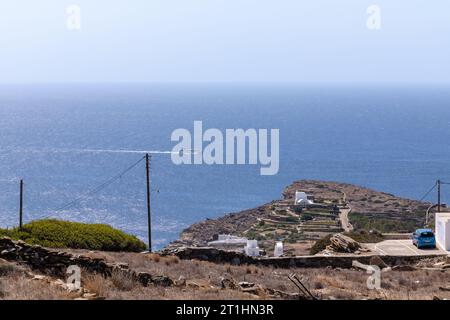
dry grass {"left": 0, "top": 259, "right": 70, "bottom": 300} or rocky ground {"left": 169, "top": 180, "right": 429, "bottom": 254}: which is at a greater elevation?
dry grass {"left": 0, "top": 259, "right": 70, "bottom": 300}

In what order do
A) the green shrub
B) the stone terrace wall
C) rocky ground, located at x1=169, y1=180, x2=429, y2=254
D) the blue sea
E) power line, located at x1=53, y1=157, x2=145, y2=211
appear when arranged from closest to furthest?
the stone terrace wall < the green shrub < rocky ground, located at x1=169, y1=180, x2=429, y2=254 < power line, located at x1=53, y1=157, x2=145, y2=211 < the blue sea

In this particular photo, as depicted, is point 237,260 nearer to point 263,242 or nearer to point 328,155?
point 263,242

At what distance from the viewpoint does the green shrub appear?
21.6 m

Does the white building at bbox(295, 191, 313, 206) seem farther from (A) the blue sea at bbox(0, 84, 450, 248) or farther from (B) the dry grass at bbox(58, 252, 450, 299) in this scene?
(B) the dry grass at bbox(58, 252, 450, 299)

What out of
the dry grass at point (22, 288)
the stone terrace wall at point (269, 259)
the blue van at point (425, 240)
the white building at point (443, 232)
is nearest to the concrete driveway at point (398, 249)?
the blue van at point (425, 240)

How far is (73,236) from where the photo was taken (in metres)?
22.1

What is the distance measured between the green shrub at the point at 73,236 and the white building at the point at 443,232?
12.2 meters

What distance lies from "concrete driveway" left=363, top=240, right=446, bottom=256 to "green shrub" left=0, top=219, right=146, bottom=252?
9.31 meters

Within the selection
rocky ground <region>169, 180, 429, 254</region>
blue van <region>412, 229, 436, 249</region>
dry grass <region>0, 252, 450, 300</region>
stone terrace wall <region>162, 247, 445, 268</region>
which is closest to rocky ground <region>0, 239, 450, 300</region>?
dry grass <region>0, 252, 450, 300</region>

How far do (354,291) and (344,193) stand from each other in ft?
227

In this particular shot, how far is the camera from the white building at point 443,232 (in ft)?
90.9

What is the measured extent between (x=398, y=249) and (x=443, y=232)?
2.02m

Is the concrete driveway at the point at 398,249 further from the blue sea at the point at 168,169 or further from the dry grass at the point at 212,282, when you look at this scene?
the blue sea at the point at 168,169
